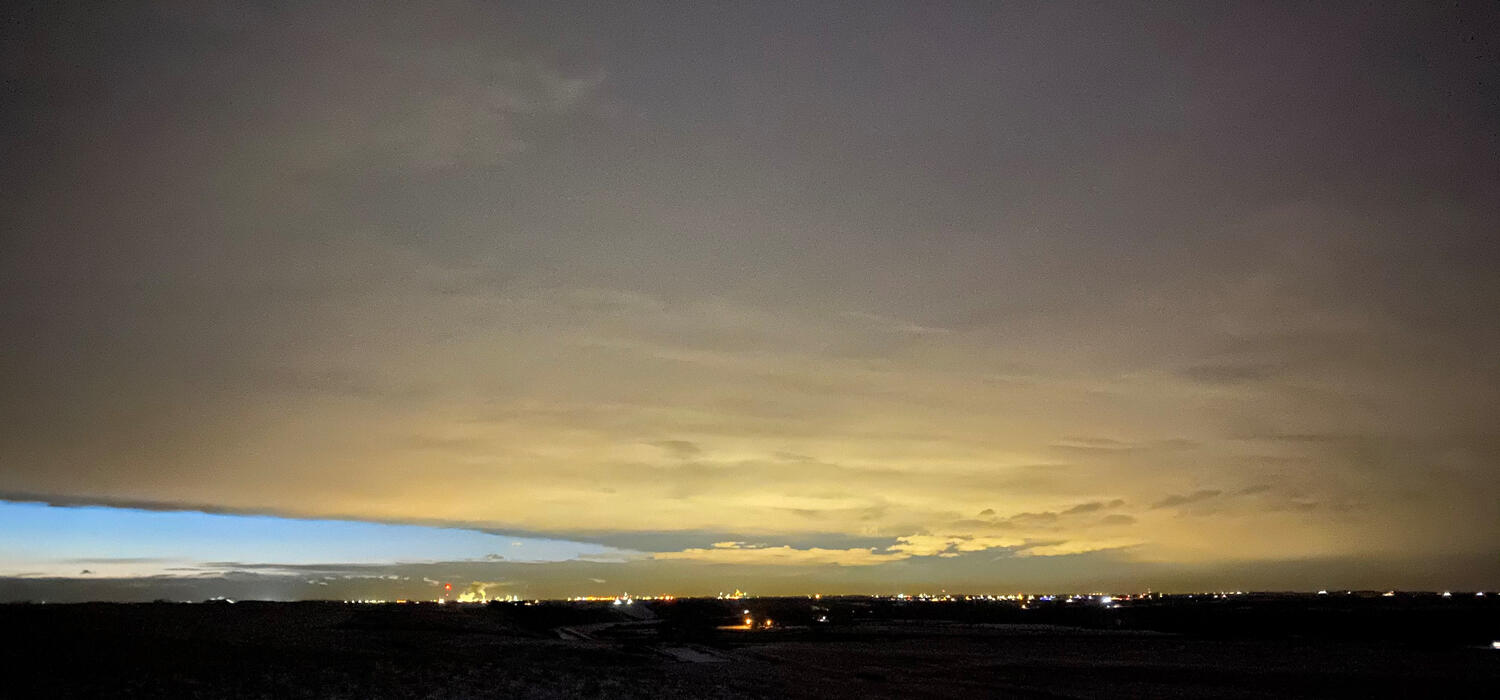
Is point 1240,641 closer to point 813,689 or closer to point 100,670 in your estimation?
point 813,689

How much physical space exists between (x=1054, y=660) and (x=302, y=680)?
37.8 metres

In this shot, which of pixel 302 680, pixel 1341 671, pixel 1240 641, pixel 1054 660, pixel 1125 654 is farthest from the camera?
pixel 1240 641

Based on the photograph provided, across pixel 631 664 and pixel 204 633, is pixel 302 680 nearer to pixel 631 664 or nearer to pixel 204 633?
pixel 631 664

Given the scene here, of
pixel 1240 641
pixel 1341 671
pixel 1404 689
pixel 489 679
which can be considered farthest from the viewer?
pixel 1240 641

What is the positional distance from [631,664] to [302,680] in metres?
17.1

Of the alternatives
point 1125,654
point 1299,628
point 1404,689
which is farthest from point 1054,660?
point 1299,628

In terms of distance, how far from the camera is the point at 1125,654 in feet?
189

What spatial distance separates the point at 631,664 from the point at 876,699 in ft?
55.2

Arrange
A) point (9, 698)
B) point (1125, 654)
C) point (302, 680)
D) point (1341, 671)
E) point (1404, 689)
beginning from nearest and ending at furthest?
point (9, 698), point (302, 680), point (1404, 689), point (1341, 671), point (1125, 654)

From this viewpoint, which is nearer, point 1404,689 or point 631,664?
point 1404,689

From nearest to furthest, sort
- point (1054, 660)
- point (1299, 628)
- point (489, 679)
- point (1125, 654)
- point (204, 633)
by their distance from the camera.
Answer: point (489, 679)
point (1054, 660)
point (1125, 654)
point (204, 633)
point (1299, 628)

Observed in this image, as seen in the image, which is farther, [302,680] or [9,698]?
[302,680]

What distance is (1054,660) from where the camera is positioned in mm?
52750

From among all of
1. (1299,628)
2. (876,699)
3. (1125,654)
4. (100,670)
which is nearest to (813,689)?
(876,699)
